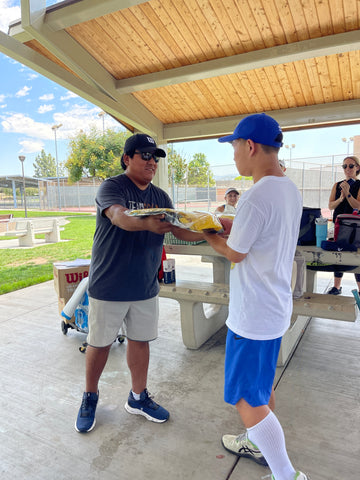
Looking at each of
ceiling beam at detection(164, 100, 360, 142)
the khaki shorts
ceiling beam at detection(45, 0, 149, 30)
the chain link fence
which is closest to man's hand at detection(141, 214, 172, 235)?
the khaki shorts

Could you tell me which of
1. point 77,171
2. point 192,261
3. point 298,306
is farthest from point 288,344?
point 77,171

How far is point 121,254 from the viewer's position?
6.78 ft

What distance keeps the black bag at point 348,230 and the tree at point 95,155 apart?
70.1 feet

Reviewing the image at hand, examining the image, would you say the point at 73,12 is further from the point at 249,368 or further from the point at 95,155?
the point at 95,155

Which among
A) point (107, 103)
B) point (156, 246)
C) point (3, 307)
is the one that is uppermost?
point (107, 103)

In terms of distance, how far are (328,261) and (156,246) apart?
1.69 meters

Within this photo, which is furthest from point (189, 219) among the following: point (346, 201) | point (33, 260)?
point (33, 260)

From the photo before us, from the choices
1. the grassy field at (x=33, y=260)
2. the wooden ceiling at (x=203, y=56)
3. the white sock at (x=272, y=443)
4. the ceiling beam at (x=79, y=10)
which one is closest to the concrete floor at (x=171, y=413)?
the white sock at (x=272, y=443)

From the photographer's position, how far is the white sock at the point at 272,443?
149cm

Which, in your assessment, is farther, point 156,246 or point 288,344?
point 288,344

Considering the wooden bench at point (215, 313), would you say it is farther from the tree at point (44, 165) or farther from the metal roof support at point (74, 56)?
the tree at point (44, 165)

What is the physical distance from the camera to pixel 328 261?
3.00 metres

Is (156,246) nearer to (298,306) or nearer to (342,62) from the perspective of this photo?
(298,306)

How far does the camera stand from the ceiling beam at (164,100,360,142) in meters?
5.07
